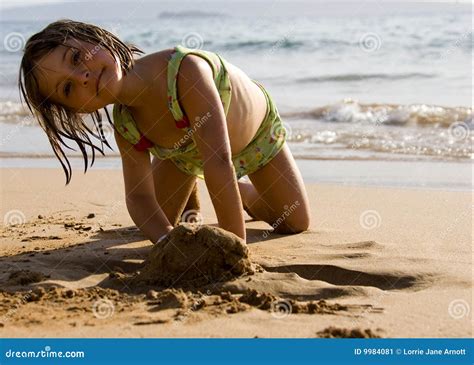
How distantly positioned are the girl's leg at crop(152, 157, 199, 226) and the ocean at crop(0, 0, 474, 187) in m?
2.16

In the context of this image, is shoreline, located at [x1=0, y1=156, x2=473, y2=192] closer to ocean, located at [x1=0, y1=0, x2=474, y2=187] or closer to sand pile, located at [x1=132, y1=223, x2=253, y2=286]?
ocean, located at [x1=0, y1=0, x2=474, y2=187]

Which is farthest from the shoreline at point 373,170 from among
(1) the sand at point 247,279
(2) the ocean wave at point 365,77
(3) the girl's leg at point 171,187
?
(2) the ocean wave at point 365,77

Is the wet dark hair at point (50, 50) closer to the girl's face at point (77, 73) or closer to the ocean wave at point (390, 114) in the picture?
the girl's face at point (77, 73)

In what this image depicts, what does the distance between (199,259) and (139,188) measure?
2.87 feet

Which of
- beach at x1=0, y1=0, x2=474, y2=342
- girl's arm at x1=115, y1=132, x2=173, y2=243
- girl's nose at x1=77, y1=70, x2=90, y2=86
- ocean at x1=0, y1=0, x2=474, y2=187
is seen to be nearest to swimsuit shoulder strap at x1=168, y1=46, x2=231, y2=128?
girl's arm at x1=115, y1=132, x2=173, y2=243

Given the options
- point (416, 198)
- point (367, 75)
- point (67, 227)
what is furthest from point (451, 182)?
point (367, 75)

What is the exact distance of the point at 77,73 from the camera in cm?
327

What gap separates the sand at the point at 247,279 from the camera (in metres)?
2.65

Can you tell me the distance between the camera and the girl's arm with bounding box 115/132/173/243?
12.5 feet

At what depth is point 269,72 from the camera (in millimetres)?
12953

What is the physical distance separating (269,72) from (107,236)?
915cm

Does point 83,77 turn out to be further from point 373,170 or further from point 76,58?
point 373,170

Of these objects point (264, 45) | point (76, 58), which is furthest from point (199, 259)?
point (264, 45)

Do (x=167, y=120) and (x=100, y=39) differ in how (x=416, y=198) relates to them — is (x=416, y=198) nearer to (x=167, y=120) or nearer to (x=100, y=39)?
(x=167, y=120)
